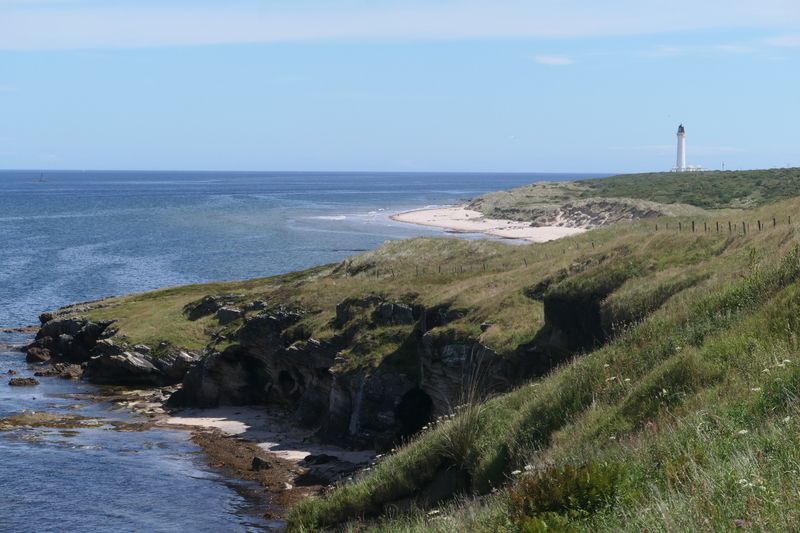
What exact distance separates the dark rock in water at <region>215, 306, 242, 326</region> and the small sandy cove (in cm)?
6417

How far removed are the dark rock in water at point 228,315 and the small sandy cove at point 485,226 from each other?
211 ft

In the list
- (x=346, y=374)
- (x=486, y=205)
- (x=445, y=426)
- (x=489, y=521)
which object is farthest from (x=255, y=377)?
(x=486, y=205)

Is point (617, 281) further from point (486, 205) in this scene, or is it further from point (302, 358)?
point (486, 205)

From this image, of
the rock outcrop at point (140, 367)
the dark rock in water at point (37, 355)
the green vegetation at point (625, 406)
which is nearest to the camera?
the green vegetation at point (625, 406)

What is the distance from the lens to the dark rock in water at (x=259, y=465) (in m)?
41.2

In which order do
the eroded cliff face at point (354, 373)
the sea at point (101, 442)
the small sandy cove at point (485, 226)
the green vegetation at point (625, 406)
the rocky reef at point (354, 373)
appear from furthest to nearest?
1. the small sandy cove at point (485, 226)
2. the eroded cliff face at point (354, 373)
3. the rocky reef at point (354, 373)
4. the sea at point (101, 442)
5. the green vegetation at point (625, 406)

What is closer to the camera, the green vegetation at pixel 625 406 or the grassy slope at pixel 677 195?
the green vegetation at pixel 625 406

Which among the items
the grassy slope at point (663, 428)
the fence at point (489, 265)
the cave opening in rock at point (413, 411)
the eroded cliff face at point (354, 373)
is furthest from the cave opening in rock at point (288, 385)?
the grassy slope at point (663, 428)

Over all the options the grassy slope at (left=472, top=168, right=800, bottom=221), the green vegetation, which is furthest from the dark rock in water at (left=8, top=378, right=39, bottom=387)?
the grassy slope at (left=472, top=168, right=800, bottom=221)

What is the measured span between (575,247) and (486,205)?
143661 mm

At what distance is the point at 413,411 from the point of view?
42781 millimetres

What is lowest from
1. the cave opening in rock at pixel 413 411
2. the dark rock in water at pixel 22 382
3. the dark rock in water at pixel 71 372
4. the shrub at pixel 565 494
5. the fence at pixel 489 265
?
the dark rock in water at pixel 71 372

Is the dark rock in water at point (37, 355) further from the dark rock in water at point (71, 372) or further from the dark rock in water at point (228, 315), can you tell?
the dark rock in water at point (228, 315)

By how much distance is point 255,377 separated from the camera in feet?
189
